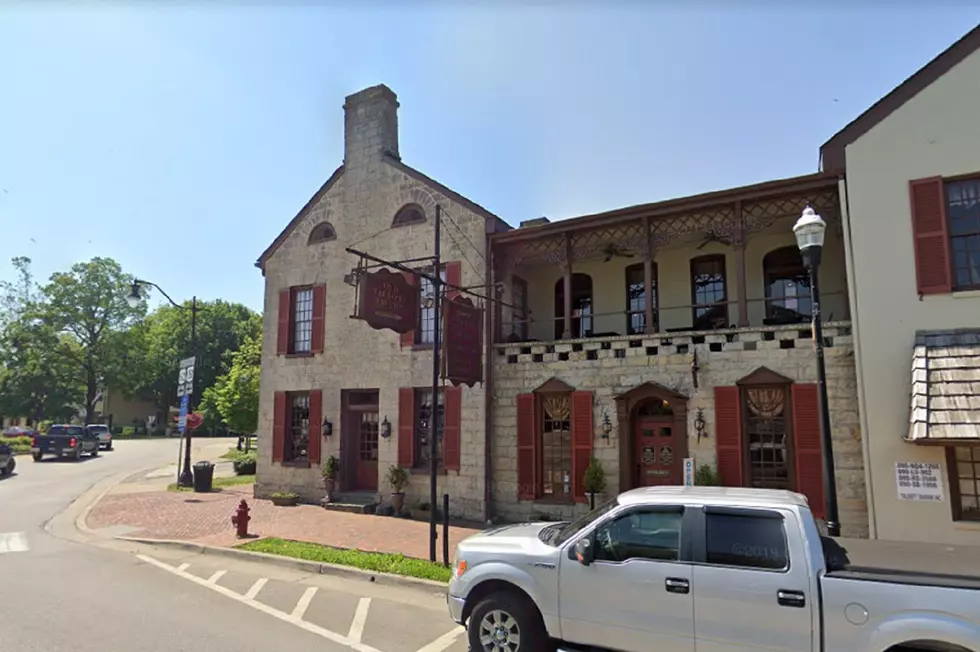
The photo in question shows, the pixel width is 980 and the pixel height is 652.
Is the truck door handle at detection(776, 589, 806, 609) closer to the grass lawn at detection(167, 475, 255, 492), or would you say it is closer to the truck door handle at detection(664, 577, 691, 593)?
the truck door handle at detection(664, 577, 691, 593)

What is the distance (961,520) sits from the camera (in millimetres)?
9664

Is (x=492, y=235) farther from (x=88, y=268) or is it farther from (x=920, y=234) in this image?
(x=88, y=268)

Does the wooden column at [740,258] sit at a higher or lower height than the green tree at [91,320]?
lower

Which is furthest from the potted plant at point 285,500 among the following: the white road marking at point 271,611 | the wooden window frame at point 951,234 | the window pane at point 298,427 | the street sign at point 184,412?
the wooden window frame at point 951,234

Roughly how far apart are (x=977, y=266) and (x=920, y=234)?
1002 millimetres

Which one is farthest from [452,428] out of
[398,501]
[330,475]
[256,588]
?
[256,588]

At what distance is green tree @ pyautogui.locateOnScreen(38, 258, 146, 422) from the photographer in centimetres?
5422

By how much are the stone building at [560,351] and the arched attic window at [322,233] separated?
61mm

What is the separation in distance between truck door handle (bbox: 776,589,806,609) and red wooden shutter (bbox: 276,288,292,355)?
634 inches

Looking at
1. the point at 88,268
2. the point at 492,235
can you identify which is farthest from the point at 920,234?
the point at 88,268

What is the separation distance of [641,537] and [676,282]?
11006mm

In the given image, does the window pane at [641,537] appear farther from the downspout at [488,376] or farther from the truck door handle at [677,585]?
the downspout at [488,376]

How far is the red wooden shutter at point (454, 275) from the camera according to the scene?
15.5 metres

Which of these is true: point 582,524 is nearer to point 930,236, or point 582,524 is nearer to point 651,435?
point 651,435
